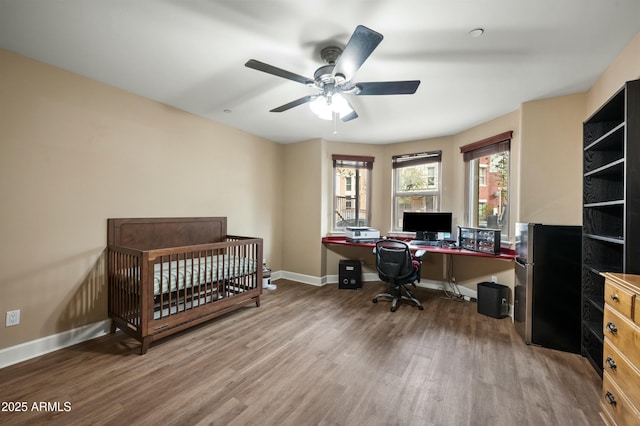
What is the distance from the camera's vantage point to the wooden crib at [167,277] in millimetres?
2199

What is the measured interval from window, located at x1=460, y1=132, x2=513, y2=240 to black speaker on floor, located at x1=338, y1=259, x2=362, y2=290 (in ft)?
6.04

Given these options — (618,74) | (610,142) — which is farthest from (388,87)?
(618,74)

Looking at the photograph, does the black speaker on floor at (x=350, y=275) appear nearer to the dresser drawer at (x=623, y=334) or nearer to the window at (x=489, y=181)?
the window at (x=489, y=181)

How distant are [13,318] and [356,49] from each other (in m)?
3.28

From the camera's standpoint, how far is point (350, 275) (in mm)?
4043

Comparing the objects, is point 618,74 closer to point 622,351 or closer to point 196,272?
point 622,351

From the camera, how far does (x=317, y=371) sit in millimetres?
1963

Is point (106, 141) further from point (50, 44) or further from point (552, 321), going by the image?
point (552, 321)

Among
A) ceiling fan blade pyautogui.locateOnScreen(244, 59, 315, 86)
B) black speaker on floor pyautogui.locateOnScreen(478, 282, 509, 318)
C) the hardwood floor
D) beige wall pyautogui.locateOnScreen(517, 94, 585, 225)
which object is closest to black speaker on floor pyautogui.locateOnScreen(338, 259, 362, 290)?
the hardwood floor

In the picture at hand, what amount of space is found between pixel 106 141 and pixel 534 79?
13.6ft

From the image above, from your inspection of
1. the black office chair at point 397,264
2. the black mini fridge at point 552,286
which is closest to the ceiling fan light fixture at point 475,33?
the black mini fridge at point 552,286

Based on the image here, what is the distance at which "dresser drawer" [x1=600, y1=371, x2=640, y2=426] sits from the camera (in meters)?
1.26

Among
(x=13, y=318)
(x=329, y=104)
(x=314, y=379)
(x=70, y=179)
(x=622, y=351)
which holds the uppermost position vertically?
(x=329, y=104)

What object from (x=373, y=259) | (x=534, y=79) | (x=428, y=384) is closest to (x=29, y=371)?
(x=428, y=384)
